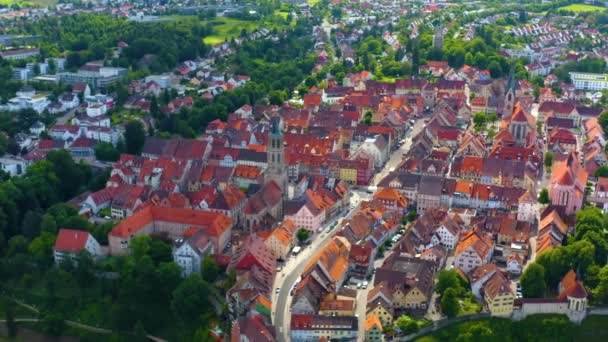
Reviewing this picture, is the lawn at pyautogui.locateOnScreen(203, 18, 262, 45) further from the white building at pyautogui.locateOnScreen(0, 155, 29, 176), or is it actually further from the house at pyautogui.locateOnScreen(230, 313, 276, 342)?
the house at pyautogui.locateOnScreen(230, 313, 276, 342)

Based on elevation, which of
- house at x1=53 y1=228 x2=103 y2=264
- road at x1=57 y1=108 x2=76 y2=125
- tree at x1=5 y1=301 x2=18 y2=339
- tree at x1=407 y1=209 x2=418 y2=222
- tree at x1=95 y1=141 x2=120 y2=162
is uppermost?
tree at x1=407 y1=209 x2=418 y2=222

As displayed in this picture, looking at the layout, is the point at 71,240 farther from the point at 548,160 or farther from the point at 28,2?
the point at 28,2

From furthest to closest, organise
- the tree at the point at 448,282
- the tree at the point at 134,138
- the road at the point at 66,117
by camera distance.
→ the road at the point at 66,117, the tree at the point at 134,138, the tree at the point at 448,282

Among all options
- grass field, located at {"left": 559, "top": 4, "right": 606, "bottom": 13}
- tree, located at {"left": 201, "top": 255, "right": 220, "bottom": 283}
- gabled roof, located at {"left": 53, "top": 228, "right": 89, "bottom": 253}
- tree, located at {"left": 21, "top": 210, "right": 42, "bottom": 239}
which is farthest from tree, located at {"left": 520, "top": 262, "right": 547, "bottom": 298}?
grass field, located at {"left": 559, "top": 4, "right": 606, "bottom": 13}

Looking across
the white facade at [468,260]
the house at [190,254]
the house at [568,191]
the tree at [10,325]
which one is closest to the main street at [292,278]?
the house at [190,254]

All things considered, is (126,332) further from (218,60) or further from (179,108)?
(218,60)

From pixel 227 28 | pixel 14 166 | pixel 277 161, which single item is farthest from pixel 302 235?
pixel 227 28

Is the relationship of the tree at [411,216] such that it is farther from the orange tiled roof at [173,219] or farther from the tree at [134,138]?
the tree at [134,138]
